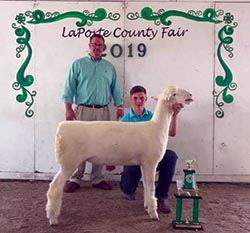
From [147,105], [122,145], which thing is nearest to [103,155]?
[122,145]

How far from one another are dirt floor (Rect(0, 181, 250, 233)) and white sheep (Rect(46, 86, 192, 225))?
152mm

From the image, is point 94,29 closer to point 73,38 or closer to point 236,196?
point 73,38

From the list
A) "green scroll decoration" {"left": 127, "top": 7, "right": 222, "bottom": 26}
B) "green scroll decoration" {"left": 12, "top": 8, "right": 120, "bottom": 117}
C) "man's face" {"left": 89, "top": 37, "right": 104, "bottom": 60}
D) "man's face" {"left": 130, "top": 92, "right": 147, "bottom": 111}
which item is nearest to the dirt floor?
"man's face" {"left": 130, "top": 92, "right": 147, "bottom": 111}

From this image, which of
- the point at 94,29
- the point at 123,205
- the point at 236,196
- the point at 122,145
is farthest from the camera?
the point at 94,29

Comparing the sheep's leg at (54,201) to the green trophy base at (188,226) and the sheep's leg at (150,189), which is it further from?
the green trophy base at (188,226)

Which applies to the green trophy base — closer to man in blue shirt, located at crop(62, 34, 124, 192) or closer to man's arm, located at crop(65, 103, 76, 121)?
man in blue shirt, located at crop(62, 34, 124, 192)

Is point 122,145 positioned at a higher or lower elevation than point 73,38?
lower

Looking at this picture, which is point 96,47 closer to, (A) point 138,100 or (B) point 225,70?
(A) point 138,100

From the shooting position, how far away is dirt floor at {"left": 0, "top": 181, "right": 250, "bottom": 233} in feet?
10.0

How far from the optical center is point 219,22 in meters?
4.39

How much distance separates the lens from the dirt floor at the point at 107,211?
306cm

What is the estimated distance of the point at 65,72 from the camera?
174 inches

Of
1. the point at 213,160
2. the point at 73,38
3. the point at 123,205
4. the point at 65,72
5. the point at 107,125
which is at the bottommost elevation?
the point at 123,205

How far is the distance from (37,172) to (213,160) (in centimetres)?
186
